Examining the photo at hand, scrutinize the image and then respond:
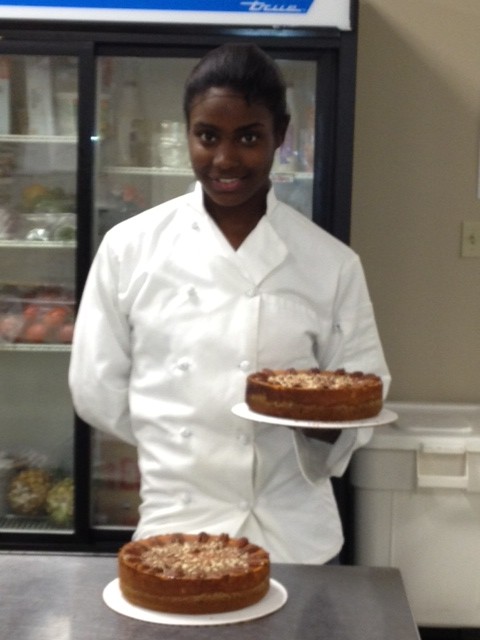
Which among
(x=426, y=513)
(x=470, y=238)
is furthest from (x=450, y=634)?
(x=470, y=238)

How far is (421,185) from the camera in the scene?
2.97m

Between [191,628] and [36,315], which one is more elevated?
[36,315]

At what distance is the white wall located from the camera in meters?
2.93

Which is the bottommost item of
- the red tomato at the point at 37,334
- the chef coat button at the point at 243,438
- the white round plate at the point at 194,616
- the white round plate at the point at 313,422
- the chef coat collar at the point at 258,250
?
the white round plate at the point at 194,616

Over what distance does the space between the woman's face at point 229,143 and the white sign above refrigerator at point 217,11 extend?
2.64ft

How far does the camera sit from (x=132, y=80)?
114 inches

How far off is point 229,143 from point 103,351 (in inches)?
18.7

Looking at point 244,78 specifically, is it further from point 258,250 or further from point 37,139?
point 37,139

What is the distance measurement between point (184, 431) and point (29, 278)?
53.3 inches

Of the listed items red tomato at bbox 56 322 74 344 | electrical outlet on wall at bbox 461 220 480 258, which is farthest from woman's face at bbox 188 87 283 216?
electrical outlet on wall at bbox 461 220 480 258

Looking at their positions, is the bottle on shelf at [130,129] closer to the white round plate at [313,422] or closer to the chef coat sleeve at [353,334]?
the chef coat sleeve at [353,334]

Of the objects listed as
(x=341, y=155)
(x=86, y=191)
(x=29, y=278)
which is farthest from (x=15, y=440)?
(x=341, y=155)

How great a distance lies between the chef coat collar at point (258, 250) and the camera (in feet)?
6.08

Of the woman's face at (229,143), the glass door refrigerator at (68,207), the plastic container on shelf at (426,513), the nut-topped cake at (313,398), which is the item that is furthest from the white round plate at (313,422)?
the glass door refrigerator at (68,207)
